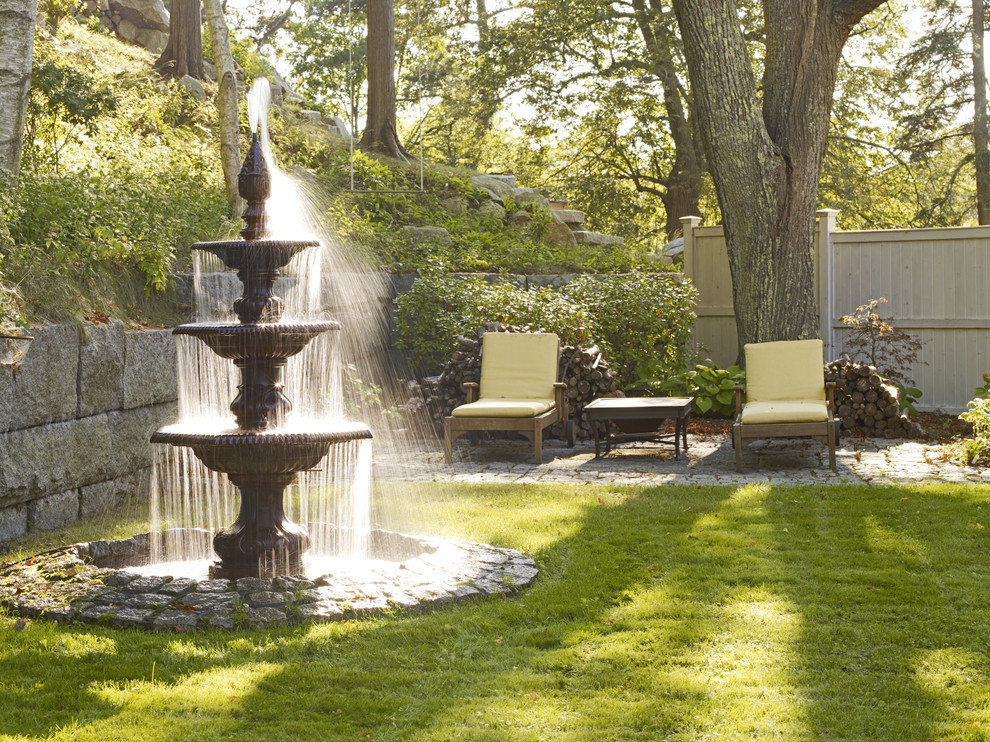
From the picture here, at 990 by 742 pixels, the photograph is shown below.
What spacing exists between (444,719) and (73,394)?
12.2 feet

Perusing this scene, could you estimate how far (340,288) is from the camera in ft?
33.4

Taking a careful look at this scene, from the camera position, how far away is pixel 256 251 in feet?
15.5

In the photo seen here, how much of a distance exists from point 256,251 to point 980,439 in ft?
18.8

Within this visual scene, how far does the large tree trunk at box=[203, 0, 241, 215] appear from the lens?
1027 centimetres

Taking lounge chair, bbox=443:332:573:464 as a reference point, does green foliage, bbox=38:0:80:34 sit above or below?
above

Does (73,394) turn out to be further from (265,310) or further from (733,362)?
(733,362)

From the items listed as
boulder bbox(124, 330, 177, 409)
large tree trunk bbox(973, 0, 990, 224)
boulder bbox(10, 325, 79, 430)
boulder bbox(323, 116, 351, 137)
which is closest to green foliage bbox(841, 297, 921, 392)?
boulder bbox(124, 330, 177, 409)

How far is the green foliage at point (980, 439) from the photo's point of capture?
24.9 ft

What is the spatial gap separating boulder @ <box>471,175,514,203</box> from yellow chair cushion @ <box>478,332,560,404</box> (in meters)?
6.57

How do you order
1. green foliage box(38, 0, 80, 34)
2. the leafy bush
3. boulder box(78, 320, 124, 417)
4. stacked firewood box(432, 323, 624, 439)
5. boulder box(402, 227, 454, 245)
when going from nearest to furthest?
boulder box(78, 320, 124, 417), stacked firewood box(432, 323, 624, 439), the leafy bush, boulder box(402, 227, 454, 245), green foliage box(38, 0, 80, 34)

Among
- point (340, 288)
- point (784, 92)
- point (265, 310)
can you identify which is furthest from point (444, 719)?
point (784, 92)

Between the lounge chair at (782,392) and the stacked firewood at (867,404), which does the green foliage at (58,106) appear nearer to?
the lounge chair at (782,392)

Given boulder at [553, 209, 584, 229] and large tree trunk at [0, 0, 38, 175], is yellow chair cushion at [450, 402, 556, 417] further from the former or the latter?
boulder at [553, 209, 584, 229]

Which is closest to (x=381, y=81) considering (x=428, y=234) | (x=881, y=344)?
(x=428, y=234)
